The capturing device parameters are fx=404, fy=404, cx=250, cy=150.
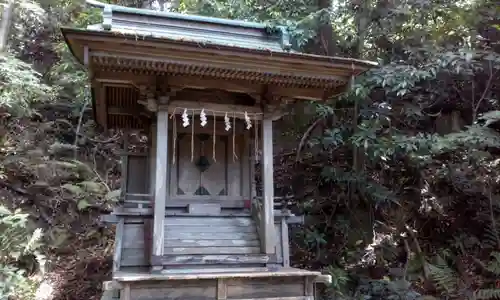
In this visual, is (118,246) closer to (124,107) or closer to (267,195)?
(267,195)

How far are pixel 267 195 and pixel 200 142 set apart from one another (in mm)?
1331

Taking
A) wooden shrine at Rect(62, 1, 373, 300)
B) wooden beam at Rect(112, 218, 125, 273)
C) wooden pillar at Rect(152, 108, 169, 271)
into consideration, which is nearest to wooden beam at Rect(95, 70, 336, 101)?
wooden shrine at Rect(62, 1, 373, 300)

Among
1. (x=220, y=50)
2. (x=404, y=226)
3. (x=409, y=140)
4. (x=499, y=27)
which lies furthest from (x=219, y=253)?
(x=499, y=27)

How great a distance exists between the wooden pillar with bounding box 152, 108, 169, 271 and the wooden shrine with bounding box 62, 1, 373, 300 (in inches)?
0.5

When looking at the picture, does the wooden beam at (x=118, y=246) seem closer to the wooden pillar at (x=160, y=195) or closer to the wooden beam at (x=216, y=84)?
the wooden pillar at (x=160, y=195)

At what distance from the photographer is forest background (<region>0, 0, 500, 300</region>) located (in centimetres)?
728

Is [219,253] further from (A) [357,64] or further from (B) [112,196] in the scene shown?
(B) [112,196]

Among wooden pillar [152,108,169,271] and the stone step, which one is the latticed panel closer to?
wooden pillar [152,108,169,271]

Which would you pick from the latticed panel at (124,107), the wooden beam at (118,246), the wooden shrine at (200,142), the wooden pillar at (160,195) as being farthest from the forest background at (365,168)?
the wooden pillar at (160,195)

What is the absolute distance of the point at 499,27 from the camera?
7238mm

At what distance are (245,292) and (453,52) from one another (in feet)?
18.5

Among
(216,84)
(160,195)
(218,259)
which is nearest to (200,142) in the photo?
(216,84)

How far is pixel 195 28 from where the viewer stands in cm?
561

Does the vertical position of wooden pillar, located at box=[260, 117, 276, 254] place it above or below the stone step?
above
